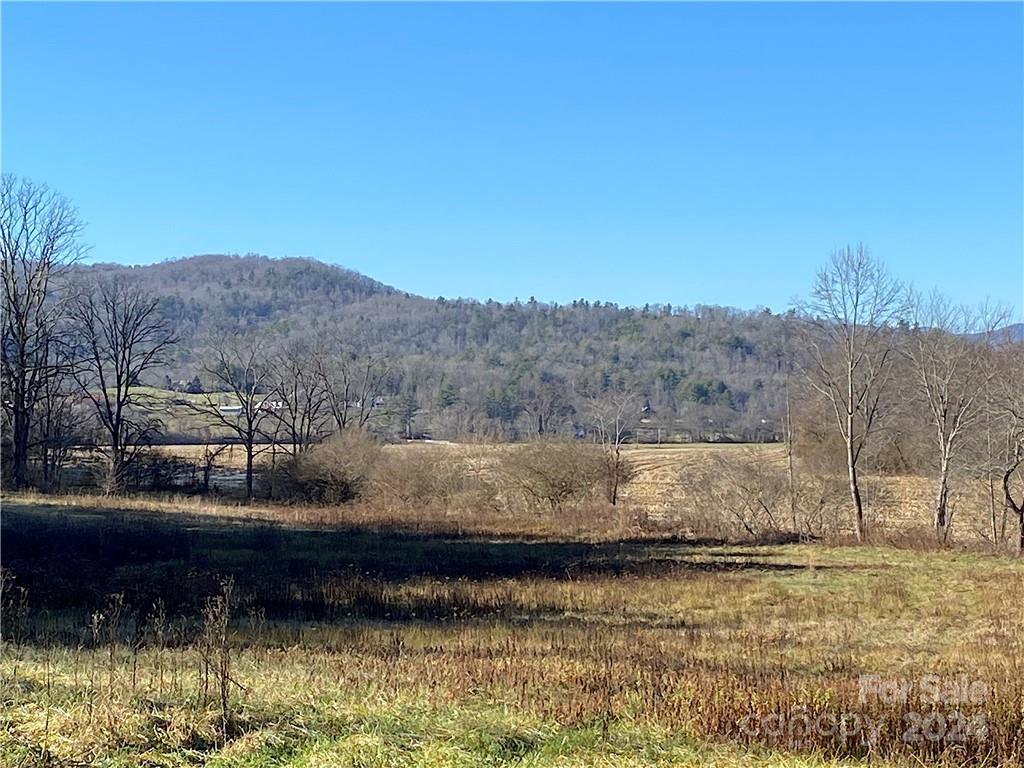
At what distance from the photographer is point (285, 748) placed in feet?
18.6

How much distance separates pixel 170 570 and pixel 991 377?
25.8m

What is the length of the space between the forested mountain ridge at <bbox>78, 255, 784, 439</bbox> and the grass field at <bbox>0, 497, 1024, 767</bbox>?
26.7 metres

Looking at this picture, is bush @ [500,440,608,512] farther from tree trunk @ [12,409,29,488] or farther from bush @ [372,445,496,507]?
tree trunk @ [12,409,29,488]

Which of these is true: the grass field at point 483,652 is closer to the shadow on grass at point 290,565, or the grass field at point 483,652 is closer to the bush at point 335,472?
the shadow on grass at point 290,565

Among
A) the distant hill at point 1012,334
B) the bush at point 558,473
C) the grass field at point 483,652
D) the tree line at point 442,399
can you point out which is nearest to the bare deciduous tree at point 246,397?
the tree line at point 442,399

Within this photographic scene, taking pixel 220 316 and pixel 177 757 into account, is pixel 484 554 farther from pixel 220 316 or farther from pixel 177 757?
pixel 220 316

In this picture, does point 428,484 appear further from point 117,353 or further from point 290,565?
point 290,565

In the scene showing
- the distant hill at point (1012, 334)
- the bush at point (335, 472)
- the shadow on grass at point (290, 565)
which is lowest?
the shadow on grass at point (290, 565)

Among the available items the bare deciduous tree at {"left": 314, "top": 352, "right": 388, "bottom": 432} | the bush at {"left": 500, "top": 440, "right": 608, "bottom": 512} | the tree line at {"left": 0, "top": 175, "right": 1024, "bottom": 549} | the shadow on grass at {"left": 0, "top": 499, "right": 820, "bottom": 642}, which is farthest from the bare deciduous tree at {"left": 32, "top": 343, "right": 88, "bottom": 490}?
the bush at {"left": 500, "top": 440, "right": 608, "bottom": 512}

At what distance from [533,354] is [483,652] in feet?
446

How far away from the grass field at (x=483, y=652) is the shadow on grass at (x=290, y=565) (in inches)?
4.2

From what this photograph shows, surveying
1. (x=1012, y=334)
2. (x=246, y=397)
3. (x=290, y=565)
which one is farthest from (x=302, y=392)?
(x=1012, y=334)

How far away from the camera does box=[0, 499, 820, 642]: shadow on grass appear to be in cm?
1513

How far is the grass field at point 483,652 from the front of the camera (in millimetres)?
5926
